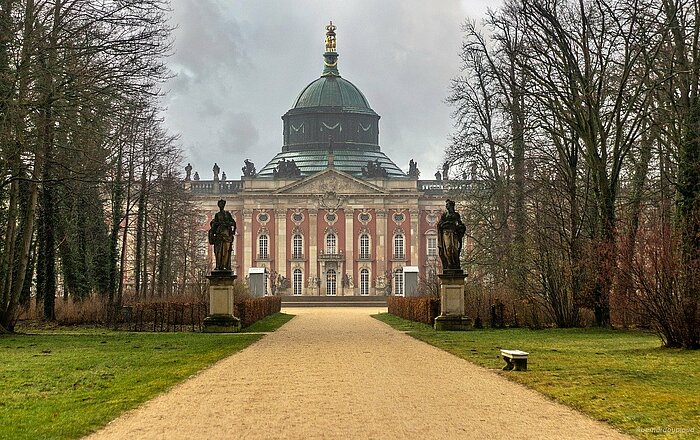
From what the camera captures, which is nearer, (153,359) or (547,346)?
(153,359)

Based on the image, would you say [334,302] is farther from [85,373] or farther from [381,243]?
[85,373]

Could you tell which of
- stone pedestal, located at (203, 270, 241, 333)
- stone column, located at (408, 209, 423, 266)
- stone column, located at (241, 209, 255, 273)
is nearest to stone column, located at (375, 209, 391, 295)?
stone column, located at (408, 209, 423, 266)

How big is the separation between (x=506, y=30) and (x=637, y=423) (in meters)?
20.4

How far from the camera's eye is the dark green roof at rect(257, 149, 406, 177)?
94.6m

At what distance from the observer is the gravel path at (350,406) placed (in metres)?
9.09

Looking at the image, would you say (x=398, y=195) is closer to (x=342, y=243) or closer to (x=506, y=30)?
(x=342, y=243)

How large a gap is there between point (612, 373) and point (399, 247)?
3035 inches

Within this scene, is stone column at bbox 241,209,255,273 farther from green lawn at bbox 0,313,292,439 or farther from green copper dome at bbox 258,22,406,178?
green lawn at bbox 0,313,292,439

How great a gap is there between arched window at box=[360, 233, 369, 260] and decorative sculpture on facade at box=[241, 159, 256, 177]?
1223 centimetres

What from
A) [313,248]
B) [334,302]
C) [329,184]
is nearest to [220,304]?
[334,302]

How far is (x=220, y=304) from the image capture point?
26219 mm

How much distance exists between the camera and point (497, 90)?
1204 inches

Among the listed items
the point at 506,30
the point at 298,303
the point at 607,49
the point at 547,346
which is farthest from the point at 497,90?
the point at 298,303

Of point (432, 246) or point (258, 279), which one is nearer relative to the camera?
point (258, 279)
